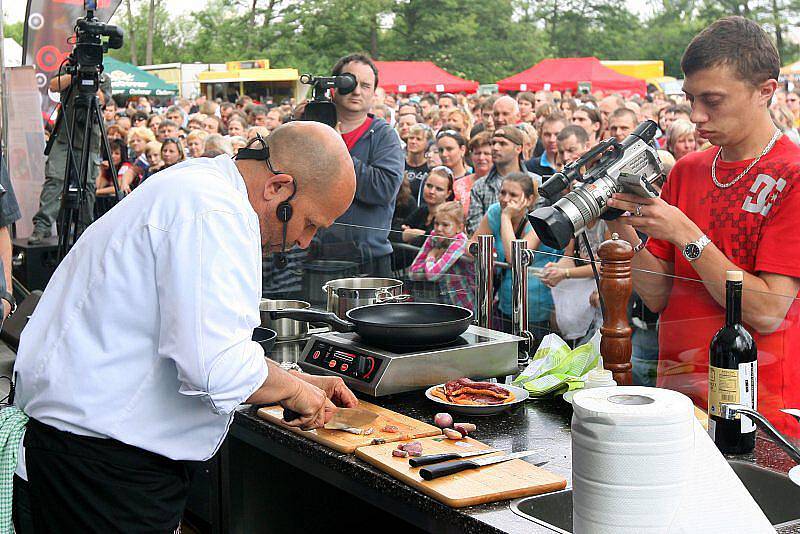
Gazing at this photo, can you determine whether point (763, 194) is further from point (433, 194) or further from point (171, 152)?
point (171, 152)

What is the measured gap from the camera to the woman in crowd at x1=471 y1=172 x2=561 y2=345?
2.65 meters

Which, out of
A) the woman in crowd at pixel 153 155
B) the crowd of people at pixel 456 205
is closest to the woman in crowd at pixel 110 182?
the crowd of people at pixel 456 205

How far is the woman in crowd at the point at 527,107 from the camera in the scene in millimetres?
9547

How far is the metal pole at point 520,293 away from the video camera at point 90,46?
10.5ft

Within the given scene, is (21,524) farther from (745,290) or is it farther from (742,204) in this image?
(742,204)

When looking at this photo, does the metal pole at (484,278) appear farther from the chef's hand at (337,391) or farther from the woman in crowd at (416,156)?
the woman in crowd at (416,156)

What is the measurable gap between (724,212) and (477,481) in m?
0.98

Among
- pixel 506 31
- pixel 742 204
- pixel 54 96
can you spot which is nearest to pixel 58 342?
pixel 742 204

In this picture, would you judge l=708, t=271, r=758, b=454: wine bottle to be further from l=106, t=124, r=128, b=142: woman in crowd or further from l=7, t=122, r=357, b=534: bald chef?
l=106, t=124, r=128, b=142: woman in crowd

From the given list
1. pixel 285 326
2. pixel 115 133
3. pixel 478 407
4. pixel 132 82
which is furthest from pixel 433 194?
pixel 132 82

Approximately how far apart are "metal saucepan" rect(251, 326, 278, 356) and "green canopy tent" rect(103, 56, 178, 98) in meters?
17.2

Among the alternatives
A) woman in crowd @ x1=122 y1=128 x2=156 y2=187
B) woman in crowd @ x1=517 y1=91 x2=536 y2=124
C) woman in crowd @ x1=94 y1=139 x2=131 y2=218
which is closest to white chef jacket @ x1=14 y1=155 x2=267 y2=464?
woman in crowd @ x1=94 y1=139 x2=131 y2=218

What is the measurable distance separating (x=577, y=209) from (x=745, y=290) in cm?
42

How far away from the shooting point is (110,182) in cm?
859
